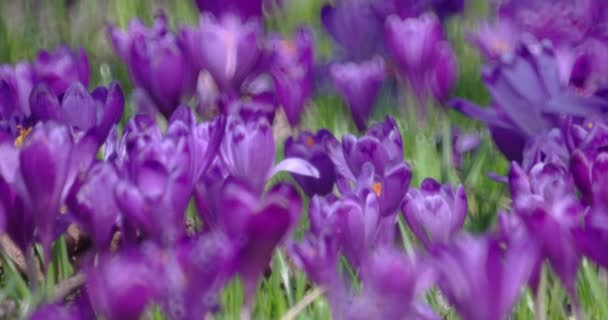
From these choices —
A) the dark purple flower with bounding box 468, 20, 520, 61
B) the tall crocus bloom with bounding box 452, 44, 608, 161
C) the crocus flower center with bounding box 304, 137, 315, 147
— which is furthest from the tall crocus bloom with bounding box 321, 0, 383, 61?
the crocus flower center with bounding box 304, 137, 315, 147

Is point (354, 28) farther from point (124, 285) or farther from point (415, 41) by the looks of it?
point (124, 285)

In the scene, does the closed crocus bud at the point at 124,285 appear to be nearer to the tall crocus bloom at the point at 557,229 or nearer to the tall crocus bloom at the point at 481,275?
the tall crocus bloom at the point at 481,275

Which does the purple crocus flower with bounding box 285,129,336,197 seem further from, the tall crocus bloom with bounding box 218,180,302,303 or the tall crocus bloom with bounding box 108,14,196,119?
the tall crocus bloom with bounding box 218,180,302,303

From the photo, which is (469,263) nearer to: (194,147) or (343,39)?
(194,147)

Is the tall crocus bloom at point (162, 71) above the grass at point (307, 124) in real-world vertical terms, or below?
above

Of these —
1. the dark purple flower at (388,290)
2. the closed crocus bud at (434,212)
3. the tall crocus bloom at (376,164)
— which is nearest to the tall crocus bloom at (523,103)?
the tall crocus bloom at (376,164)

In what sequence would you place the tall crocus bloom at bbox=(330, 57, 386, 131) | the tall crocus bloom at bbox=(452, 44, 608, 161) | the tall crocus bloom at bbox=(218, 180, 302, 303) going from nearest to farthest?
the tall crocus bloom at bbox=(218, 180, 302, 303), the tall crocus bloom at bbox=(452, 44, 608, 161), the tall crocus bloom at bbox=(330, 57, 386, 131)
